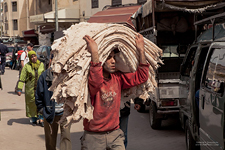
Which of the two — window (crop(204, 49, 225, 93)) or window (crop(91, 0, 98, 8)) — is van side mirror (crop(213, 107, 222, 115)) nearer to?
window (crop(204, 49, 225, 93))

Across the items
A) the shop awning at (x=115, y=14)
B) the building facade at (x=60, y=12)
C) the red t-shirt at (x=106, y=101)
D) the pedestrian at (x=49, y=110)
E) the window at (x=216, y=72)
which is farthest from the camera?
the building facade at (x=60, y=12)

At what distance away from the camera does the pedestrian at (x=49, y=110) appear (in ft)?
19.7

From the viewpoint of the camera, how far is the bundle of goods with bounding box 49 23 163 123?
11.9 ft

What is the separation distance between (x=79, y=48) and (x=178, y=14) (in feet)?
26.6

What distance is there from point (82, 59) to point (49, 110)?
2583 mm

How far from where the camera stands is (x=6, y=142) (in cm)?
799

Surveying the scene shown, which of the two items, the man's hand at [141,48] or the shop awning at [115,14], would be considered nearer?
the man's hand at [141,48]

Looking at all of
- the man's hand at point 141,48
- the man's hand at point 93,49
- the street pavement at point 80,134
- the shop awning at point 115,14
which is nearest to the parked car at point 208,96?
the street pavement at point 80,134

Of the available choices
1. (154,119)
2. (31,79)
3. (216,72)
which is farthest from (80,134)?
(216,72)

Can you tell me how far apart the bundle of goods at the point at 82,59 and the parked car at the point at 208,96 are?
1.06 metres

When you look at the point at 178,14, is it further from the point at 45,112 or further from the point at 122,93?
the point at 122,93

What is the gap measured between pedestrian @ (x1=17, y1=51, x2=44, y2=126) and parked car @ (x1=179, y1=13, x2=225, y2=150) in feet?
11.9

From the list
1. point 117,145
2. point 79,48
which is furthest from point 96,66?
point 117,145

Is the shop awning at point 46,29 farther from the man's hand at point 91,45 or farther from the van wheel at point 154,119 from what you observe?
the man's hand at point 91,45
